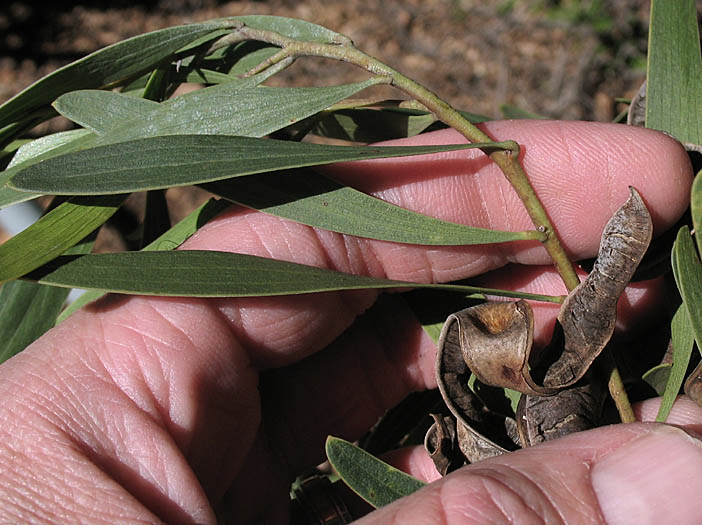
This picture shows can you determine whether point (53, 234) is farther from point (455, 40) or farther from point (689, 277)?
point (455, 40)

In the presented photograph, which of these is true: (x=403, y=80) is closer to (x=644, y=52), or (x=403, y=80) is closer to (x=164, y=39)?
(x=164, y=39)

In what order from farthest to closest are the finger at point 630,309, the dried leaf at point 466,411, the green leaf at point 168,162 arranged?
the finger at point 630,309 → the dried leaf at point 466,411 → the green leaf at point 168,162

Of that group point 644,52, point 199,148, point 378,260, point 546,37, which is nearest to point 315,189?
point 199,148

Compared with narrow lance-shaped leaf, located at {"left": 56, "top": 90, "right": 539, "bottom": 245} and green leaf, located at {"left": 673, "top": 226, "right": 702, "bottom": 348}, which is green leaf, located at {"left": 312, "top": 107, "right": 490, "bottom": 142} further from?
green leaf, located at {"left": 673, "top": 226, "right": 702, "bottom": 348}

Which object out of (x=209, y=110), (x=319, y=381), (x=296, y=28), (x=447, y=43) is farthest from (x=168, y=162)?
(x=447, y=43)

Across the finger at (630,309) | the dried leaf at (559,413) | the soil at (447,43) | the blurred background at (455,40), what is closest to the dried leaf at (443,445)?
the dried leaf at (559,413)

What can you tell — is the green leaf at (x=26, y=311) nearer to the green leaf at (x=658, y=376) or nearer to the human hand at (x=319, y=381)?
the human hand at (x=319, y=381)

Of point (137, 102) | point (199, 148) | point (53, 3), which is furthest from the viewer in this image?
point (53, 3)
